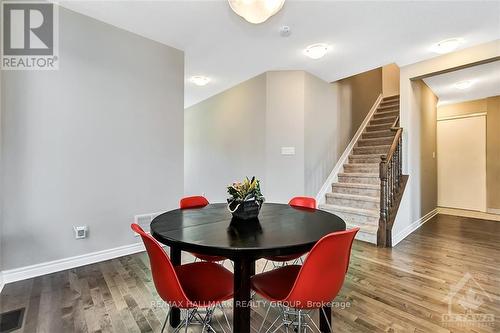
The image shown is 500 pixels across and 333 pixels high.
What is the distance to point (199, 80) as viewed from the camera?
14.3 feet

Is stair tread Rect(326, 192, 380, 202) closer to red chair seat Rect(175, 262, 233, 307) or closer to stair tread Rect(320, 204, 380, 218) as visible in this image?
stair tread Rect(320, 204, 380, 218)

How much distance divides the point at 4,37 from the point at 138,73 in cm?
113

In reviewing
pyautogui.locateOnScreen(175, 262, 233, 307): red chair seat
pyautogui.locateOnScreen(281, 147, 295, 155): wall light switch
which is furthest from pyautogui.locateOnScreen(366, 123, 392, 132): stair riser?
pyautogui.locateOnScreen(175, 262, 233, 307): red chair seat

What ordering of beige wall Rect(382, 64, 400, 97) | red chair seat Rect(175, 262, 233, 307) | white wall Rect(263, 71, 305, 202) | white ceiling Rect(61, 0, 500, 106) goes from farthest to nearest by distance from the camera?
beige wall Rect(382, 64, 400, 97) < white wall Rect(263, 71, 305, 202) < white ceiling Rect(61, 0, 500, 106) < red chair seat Rect(175, 262, 233, 307)

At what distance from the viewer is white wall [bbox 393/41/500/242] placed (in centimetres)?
327

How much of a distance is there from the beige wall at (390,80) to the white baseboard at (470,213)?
2.90m

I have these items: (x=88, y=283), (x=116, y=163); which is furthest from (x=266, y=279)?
(x=116, y=163)

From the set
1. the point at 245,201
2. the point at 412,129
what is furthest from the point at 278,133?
the point at 245,201

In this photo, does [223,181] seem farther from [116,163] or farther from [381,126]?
[381,126]

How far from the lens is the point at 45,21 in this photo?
7.65ft

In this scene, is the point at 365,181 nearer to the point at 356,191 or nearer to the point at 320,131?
the point at 356,191

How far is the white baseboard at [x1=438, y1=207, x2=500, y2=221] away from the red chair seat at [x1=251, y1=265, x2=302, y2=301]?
5.40 m

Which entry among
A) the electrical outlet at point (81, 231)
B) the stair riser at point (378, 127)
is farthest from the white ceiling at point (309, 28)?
the electrical outlet at point (81, 231)

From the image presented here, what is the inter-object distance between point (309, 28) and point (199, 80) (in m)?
2.29
